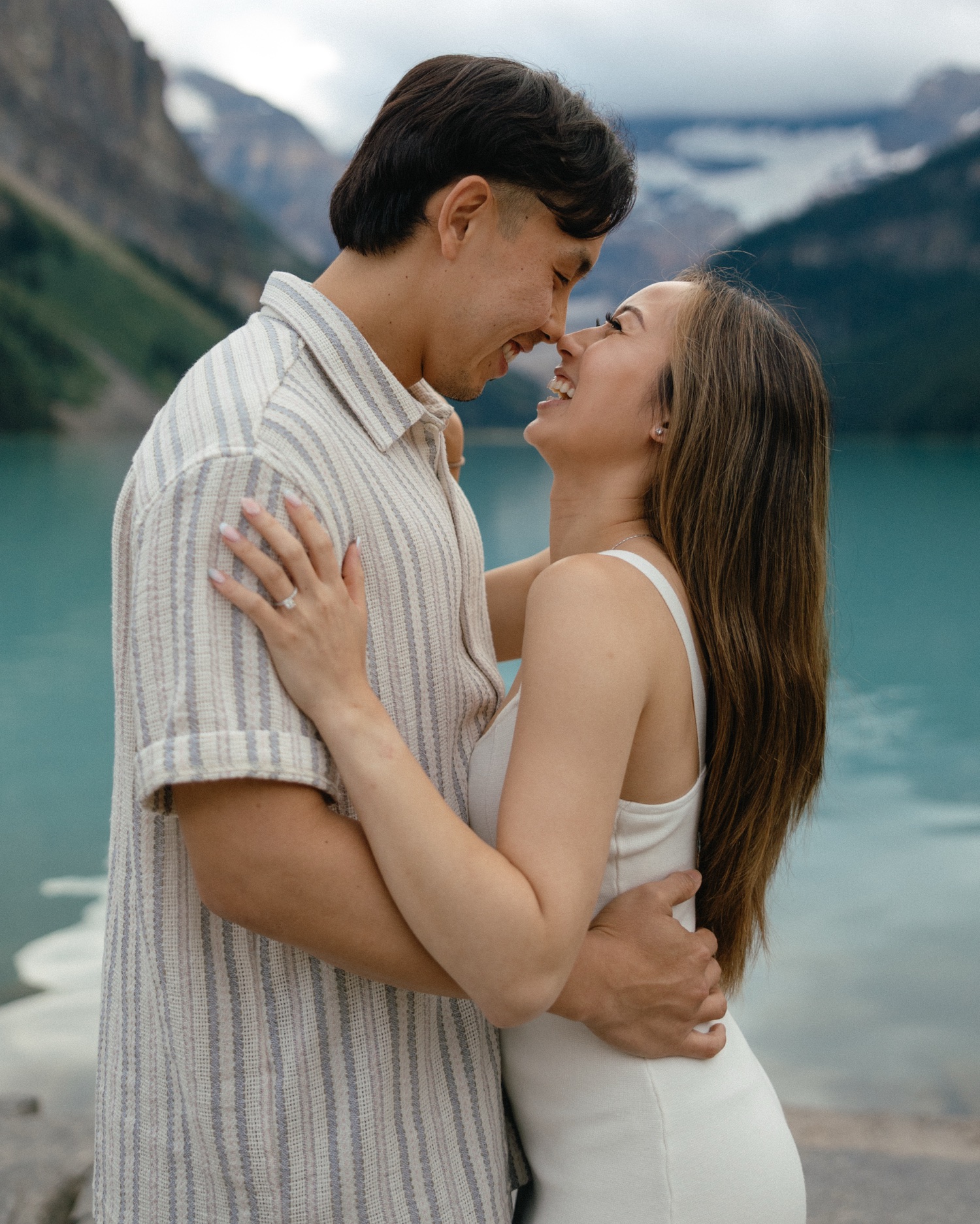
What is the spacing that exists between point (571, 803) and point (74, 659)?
9889mm

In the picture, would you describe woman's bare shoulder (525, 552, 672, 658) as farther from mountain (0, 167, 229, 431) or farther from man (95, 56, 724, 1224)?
mountain (0, 167, 229, 431)

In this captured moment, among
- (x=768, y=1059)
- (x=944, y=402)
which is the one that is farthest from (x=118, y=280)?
(x=768, y=1059)

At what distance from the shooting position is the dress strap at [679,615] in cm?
174

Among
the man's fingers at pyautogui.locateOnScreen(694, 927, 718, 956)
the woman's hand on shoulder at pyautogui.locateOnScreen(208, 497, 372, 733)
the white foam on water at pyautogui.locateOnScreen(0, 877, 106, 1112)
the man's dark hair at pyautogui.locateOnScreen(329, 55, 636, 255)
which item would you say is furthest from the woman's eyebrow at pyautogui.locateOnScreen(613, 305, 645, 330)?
the white foam on water at pyautogui.locateOnScreen(0, 877, 106, 1112)

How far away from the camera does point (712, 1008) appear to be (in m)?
1.80

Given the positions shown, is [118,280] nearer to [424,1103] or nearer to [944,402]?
[944,402]

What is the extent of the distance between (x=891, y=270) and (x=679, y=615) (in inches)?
4943

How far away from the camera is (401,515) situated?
5.29 ft

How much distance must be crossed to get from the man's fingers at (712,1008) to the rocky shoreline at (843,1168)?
1.32 metres

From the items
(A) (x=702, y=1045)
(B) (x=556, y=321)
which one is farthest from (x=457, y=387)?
(A) (x=702, y=1045)

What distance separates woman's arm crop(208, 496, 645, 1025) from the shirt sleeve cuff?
0.22 feet

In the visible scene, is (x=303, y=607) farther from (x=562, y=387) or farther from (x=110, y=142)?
(x=110, y=142)

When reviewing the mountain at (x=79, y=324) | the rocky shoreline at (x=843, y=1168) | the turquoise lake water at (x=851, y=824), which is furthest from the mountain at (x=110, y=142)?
the rocky shoreline at (x=843, y=1168)

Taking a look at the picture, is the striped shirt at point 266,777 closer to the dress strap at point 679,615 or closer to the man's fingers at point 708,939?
the dress strap at point 679,615
